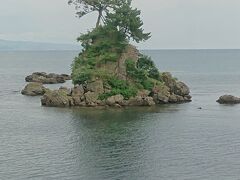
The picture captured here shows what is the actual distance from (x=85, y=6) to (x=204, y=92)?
35.8 m

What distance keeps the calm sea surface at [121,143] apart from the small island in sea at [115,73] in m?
4.19

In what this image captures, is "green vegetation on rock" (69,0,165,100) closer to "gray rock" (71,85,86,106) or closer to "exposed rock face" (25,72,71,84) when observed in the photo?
"gray rock" (71,85,86,106)

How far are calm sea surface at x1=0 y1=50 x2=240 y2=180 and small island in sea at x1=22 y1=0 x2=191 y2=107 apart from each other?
419 centimetres

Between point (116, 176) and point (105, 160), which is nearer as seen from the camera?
point (116, 176)

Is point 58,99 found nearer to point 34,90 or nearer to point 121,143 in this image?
point 34,90

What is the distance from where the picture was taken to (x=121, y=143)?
215 ft

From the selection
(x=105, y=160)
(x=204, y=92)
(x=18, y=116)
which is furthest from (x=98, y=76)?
(x=105, y=160)

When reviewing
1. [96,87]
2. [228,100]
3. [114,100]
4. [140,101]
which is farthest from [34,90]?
[228,100]

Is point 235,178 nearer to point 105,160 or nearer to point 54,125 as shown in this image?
point 105,160

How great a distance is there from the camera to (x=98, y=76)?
325 feet

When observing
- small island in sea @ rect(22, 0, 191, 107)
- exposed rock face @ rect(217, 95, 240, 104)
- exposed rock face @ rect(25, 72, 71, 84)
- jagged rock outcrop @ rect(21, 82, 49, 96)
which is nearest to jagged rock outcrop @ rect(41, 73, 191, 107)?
small island in sea @ rect(22, 0, 191, 107)

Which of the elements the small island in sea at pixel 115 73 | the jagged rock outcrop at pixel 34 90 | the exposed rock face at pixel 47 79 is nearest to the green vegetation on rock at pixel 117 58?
the small island in sea at pixel 115 73

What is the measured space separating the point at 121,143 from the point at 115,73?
37744 mm

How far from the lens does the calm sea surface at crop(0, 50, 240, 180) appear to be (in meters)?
52.9
